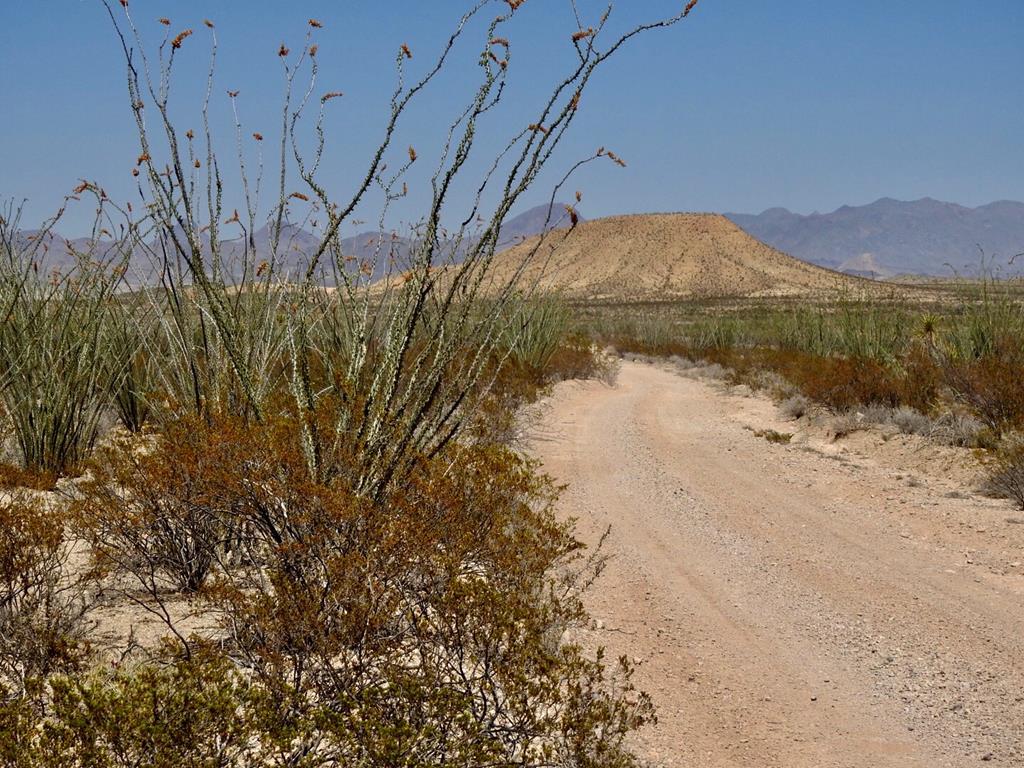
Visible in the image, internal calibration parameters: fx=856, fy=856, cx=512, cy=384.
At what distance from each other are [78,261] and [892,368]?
11322mm

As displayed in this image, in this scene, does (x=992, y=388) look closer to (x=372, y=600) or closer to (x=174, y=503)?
(x=372, y=600)

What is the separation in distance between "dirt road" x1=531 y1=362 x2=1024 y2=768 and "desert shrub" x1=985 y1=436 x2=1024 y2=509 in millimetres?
218

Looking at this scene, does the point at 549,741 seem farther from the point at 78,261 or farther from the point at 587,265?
the point at 587,265

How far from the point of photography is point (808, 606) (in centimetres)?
538

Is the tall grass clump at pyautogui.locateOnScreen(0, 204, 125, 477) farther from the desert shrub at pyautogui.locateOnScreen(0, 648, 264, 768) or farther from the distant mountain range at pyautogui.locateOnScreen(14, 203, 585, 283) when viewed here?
the desert shrub at pyautogui.locateOnScreen(0, 648, 264, 768)

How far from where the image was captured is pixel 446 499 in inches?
163

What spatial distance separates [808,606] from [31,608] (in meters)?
4.30

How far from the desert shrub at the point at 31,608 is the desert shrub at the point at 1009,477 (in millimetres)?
7355

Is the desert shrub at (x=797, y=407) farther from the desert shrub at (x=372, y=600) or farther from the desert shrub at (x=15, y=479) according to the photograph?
the desert shrub at (x=15, y=479)

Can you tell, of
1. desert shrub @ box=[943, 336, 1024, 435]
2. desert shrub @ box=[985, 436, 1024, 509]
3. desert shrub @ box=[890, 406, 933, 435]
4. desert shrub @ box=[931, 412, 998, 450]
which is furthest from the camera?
desert shrub @ box=[890, 406, 933, 435]

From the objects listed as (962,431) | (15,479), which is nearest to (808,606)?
(15,479)

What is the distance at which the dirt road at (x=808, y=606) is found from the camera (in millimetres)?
3842

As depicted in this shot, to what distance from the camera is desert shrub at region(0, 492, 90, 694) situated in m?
3.34

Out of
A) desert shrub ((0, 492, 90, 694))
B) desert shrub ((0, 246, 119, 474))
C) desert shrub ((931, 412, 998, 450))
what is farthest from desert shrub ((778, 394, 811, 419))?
desert shrub ((0, 492, 90, 694))
